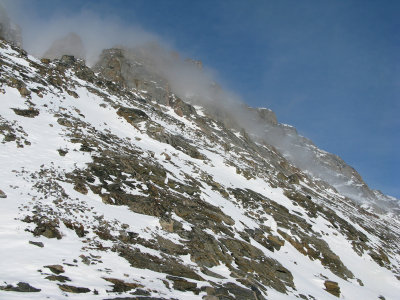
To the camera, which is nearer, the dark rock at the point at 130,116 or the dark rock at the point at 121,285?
the dark rock at the point at 121,285

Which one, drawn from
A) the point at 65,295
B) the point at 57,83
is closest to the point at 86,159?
the point at 65,295

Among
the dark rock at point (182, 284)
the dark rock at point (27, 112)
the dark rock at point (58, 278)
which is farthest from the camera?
the dark rock at point (27, 112)

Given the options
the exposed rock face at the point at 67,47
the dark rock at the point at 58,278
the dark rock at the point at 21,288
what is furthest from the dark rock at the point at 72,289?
the exposed rock face at the point at 67,47

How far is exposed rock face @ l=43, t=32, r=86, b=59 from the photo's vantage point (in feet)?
361

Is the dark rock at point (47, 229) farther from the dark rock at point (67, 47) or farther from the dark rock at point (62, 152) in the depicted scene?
the dark rock at point (67, 47)

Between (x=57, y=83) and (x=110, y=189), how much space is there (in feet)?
81.3

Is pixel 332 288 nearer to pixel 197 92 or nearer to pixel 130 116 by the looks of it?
pixel 130 116

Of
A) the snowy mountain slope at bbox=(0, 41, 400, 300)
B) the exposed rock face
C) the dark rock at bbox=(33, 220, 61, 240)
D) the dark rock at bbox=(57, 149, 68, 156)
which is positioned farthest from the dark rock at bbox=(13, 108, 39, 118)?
the exposed rock face

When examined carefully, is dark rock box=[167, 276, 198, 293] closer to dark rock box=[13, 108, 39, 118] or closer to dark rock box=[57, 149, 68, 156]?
dark rock box=[57, 149, 68, 156]

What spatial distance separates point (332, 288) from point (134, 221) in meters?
16.8

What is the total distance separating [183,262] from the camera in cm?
1506

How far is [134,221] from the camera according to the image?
16.7 metres

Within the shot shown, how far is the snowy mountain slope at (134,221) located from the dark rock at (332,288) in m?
0.09

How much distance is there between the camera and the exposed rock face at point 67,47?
361 ft
